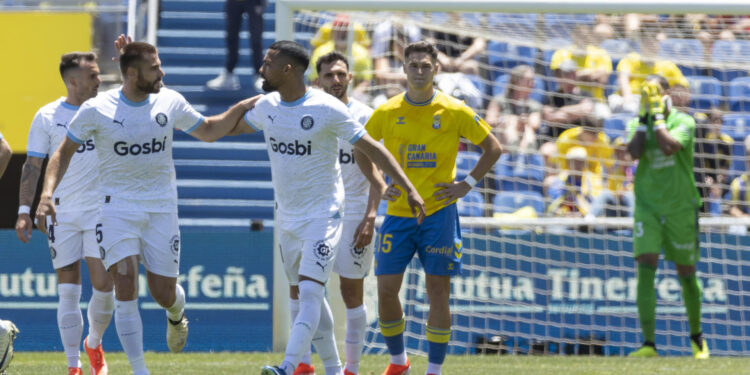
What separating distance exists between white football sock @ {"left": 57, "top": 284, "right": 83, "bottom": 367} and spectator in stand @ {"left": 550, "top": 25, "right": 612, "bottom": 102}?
658 centimetres

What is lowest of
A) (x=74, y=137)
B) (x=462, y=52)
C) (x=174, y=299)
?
(x=174, y=299)

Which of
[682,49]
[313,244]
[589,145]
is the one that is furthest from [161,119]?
[682,49]

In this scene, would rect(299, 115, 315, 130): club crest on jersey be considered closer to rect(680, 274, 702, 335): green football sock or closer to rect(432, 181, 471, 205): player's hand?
rect(432, 181, 471, 205): player's hand

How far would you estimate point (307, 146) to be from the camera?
273 inches

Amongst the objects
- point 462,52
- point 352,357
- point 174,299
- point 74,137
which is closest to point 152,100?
point 74,137

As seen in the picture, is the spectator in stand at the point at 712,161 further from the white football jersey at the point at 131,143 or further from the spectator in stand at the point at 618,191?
the white football jersey at the point at 131,143

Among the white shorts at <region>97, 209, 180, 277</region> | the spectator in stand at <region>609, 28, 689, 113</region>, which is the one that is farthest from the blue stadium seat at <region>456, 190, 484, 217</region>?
the white shorts at <region>97, 209, 180, 277</region>

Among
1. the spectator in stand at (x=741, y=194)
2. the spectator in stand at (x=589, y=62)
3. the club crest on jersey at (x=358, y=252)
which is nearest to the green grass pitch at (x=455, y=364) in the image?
the club crest on jersey at (x=358, y=252)

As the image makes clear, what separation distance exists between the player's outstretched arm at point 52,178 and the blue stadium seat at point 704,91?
7.92 m

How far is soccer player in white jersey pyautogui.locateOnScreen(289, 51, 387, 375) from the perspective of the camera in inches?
320

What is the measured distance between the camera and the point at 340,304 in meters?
10.4

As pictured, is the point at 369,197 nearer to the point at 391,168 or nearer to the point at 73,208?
the point at 391,168

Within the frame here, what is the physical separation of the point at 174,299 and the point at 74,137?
3.96 feet

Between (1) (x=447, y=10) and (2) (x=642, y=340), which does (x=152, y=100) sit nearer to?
(1) (x=447, y=10)
